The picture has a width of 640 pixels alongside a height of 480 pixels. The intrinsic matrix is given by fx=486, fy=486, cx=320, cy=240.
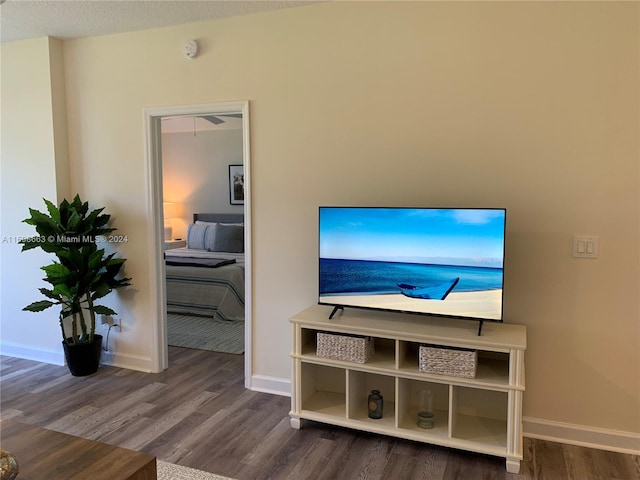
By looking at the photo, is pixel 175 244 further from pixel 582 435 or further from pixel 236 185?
pixel 582 435

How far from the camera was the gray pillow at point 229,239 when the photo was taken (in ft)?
20.8

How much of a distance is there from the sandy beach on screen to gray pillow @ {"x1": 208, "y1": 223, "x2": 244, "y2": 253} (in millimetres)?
3705

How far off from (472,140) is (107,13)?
248cm

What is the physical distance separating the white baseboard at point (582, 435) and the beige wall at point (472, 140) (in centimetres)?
3

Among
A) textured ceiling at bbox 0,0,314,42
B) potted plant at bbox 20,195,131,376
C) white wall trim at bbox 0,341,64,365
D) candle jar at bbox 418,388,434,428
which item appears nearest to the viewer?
candle jar at bbox 418,388,434,428

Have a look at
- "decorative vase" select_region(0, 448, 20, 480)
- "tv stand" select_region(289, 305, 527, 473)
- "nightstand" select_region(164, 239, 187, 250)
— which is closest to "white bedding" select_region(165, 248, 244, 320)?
"nightstand" select_region(164, 239, 187, 250)

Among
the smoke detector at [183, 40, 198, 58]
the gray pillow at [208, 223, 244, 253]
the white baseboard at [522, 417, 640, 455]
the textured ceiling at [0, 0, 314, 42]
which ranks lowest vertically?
the white baseboard at [522, 417, 640, 455]

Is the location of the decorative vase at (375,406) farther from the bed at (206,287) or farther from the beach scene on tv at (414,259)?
the bed at (206,287)

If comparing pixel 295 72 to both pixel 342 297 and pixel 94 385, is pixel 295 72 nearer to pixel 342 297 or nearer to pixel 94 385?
pixel 342 297

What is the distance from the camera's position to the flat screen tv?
8.15 ft

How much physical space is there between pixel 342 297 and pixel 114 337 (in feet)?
7.10

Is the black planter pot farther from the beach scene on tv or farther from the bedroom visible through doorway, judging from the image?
the beach scene on tv

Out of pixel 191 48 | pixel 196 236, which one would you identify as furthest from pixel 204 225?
pixel 191 48

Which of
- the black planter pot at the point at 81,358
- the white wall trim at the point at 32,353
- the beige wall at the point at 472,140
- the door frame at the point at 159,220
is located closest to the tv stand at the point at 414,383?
the beige wall at the point at 472,140
